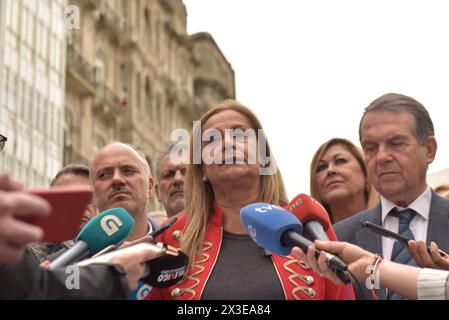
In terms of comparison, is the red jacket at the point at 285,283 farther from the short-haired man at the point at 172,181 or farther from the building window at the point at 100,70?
the building window at the point at 100,70

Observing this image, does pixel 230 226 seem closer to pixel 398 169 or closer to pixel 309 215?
pixel 309 215

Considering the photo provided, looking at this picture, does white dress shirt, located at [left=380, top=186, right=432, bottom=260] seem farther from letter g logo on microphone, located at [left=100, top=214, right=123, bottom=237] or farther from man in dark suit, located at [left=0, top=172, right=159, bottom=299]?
man in dark suit, located at [left=0, top=172, right=159, bottom=299]

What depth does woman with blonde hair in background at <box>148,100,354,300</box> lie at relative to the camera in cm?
380

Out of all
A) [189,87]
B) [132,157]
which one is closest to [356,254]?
[132,157]

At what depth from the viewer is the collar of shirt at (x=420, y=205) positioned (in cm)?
449

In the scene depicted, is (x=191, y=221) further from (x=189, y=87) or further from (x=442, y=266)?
(x=189, y=87)

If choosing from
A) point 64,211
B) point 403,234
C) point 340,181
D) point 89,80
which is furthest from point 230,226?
point 89,80

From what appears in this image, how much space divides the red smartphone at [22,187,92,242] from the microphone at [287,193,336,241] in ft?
3.81

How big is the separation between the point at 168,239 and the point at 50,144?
20613 mm

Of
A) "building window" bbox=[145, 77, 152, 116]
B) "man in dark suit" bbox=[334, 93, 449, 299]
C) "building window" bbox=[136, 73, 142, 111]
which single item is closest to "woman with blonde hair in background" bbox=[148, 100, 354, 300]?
"man in dark suit" bbox=[334, 93, 449, 299]

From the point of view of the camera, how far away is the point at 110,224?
3.34 meters

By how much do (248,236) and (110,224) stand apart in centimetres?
99

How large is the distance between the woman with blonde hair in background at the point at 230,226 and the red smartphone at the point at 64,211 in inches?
49.4

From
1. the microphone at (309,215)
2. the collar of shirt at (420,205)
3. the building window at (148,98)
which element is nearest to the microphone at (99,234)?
the microphone at (309,215)
